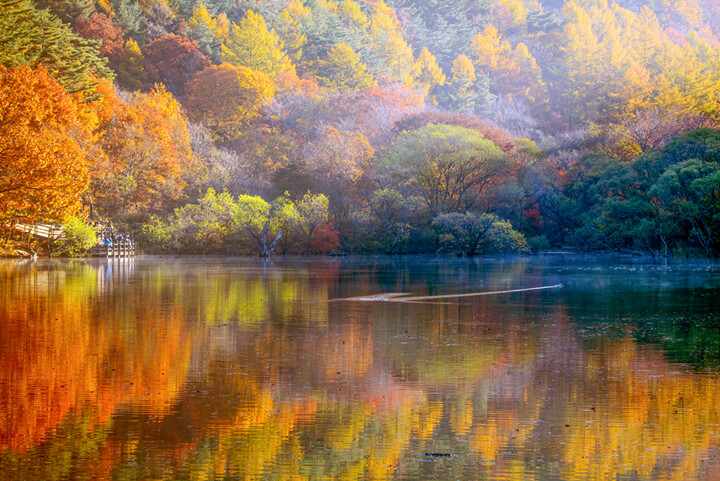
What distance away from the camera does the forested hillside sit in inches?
1768

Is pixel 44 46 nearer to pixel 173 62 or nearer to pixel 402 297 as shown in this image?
pixel 173 62

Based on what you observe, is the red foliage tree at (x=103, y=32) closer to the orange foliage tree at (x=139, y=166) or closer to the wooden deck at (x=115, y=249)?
the orange foliage tree at (x=139, y=166)

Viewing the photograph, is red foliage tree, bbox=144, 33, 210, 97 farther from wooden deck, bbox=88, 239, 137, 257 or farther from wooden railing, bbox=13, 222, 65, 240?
wooden railing, bbox=13, 222, 65, 240

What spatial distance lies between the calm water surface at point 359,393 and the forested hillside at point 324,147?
22.8 m

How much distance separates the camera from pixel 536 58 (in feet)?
335

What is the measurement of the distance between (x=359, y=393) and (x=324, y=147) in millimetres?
50408

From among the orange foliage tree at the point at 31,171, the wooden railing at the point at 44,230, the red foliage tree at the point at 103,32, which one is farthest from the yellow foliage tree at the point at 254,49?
the orange foliage tree at the point at 31,171

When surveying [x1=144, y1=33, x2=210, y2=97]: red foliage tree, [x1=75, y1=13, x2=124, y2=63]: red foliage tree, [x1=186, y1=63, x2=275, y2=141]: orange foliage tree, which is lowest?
[x1=186, y1=63, x2=275, y2=141]: orange foliage tree

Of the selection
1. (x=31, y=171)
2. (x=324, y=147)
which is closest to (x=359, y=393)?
(x=31, y=171)

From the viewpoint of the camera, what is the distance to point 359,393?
7773 millimetres

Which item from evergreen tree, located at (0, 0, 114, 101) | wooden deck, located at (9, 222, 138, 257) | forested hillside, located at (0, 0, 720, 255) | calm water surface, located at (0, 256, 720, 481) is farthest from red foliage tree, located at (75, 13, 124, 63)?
calm water surface, located at (0, 256, 720, 481)

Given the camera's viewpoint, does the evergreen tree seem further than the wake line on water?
Yes

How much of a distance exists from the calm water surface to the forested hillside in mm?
22801

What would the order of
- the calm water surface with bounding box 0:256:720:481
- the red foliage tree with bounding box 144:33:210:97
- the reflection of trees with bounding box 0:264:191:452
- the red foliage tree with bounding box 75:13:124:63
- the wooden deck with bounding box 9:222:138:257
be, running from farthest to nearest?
the red foliage tree with bounding box 144:33:210:97
the red foliage tree with bounding box 75:13:124:63
the wooden deck with bounding box 9:222:138:257
the reflection of trees with bounding box 0:264:191:452
the calm water surface with bounding box 0:256:720:481
